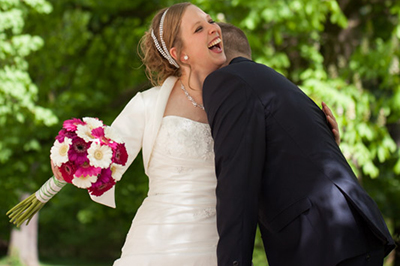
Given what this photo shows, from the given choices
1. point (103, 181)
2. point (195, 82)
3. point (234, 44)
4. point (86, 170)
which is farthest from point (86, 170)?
point (234, 44)

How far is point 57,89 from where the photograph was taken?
1280cm

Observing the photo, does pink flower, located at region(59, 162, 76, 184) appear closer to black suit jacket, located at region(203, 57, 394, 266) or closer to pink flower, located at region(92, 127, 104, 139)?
pink flower, located at region(92, 127, 104, 139)

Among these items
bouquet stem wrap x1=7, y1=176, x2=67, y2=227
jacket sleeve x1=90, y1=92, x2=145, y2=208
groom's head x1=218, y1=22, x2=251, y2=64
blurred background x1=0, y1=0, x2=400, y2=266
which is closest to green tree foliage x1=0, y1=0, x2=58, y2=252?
blurred background x1=0, y1=0, x2=400, y2=266

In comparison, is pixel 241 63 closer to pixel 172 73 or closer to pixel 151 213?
pixel 172 73

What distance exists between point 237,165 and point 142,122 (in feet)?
2.74

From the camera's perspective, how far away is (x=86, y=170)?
248 centimetres

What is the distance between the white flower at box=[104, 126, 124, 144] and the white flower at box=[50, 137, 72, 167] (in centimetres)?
21

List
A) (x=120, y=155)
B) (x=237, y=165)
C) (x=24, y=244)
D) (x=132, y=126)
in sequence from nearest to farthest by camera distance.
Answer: (x=237, y=165) < (x=120, y=155) < (x=132, y=126) < (x=24, y=244)

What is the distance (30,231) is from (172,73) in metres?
12.1

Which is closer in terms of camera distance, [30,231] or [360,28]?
[360,28]

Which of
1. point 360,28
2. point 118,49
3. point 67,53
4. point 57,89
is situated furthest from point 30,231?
point 360,28

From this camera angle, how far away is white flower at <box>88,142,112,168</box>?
2.48 meters

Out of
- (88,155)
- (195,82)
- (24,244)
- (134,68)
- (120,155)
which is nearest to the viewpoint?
(88,155)

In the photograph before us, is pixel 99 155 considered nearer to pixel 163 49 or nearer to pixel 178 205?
pixel 178 205
